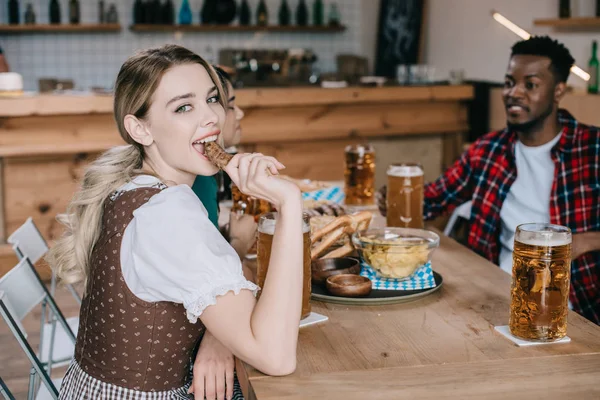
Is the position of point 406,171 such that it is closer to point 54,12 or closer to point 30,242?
point 30,242

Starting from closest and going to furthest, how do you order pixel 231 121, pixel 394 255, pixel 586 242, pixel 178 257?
pixel 178 257, pixel 394 255, pixel 586 242, pixel 231 121

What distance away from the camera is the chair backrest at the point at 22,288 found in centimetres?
181

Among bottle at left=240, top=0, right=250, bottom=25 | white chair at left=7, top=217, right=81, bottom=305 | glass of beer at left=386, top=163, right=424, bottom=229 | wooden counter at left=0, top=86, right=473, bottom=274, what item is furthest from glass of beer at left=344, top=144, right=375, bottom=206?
bottle at left=240, top=0, right=250, bottom=25

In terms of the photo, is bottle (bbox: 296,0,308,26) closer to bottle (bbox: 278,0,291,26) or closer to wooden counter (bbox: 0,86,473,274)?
bottle (bbox: 278,0,291,26)

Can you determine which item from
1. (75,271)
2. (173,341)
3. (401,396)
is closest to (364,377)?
(401,396)

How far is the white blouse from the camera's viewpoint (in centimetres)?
126

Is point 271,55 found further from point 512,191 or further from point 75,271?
point 75,271

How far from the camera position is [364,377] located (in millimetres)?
1206

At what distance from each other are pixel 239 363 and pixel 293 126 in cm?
327

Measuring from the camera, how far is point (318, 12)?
6.96m

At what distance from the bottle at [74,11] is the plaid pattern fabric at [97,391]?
17.8 ft

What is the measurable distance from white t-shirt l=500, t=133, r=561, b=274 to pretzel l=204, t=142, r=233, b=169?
1.42 m

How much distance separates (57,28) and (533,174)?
4908 millimetres

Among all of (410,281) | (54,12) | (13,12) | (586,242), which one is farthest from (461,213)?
(13,12)
